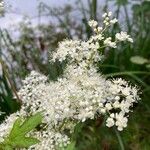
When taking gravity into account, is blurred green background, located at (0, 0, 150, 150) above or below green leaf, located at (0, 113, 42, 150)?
below

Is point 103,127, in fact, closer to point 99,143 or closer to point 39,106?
point 99,143

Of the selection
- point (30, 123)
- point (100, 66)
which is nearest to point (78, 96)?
point (30, 123)

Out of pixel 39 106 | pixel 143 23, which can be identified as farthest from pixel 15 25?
pixel 39 106

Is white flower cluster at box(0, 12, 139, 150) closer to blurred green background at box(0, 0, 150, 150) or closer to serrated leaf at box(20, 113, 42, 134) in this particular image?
serrated leaf at box(20, 113, 42, 134)

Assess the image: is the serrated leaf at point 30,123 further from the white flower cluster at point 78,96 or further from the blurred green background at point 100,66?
the blurred green background at point 100,66

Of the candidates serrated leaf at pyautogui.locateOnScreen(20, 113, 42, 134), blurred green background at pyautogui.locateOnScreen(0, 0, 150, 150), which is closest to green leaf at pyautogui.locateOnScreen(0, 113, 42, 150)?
serrated leaf at pyautogui.locateOnScreen(20, 113, 42, 134)

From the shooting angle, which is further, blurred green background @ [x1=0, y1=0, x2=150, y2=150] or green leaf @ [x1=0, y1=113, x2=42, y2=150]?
blurred green background @ [x1=0, y1=0, x2=150, y2=150]
